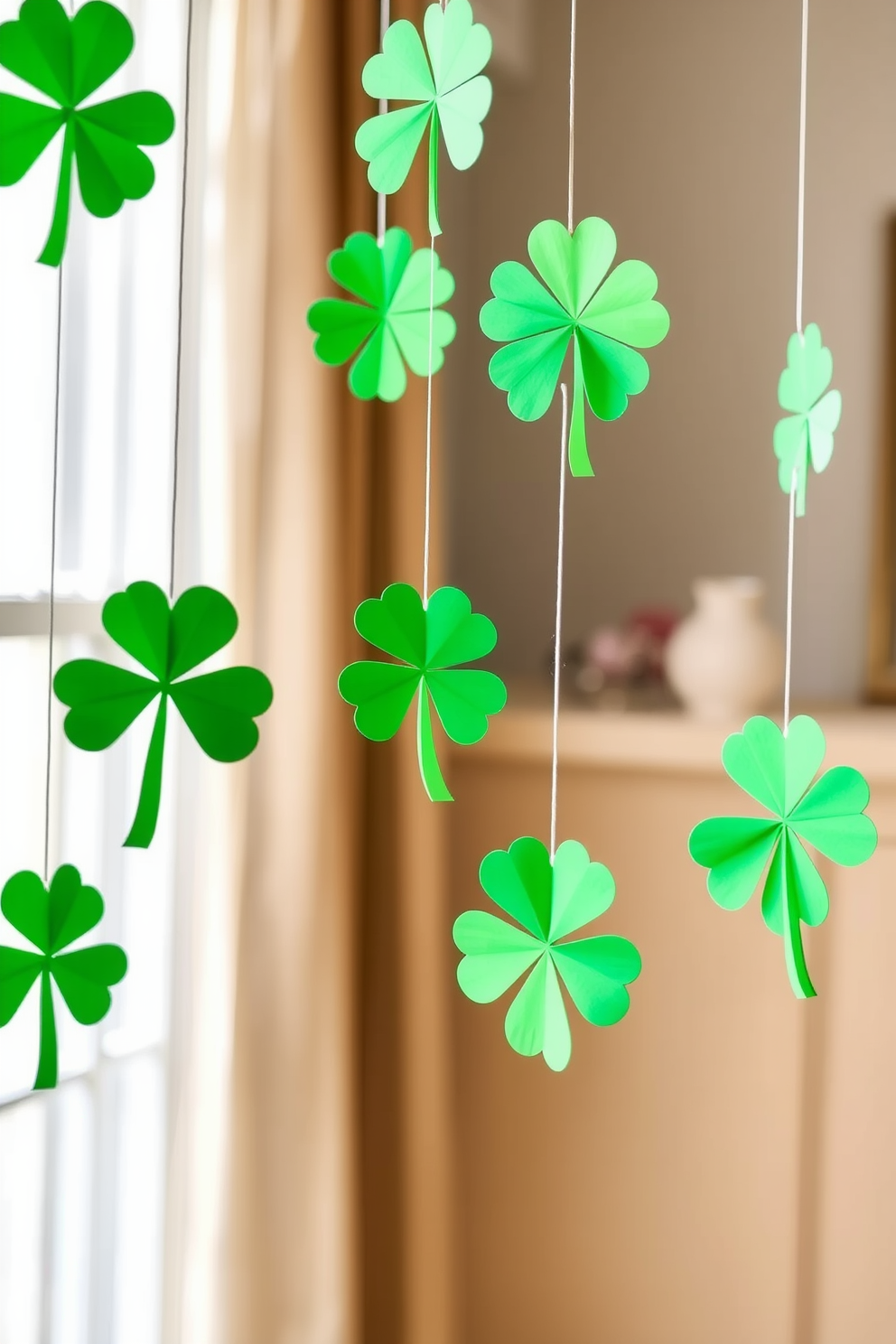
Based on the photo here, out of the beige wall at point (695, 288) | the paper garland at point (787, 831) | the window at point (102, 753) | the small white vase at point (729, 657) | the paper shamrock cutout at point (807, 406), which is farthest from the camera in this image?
the beige wall at point (695, 288)

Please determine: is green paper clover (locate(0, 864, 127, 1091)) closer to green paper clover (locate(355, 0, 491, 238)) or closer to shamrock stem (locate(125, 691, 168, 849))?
shamrock stem (locate(125, 691, 168, 849))

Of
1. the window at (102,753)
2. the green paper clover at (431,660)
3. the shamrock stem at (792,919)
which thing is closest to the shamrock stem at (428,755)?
the green paper clover at (431,660)

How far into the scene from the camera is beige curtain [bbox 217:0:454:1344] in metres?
1.36

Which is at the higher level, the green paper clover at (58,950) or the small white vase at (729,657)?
the small white vase at (729,657)

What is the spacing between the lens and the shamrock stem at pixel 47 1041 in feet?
1.49

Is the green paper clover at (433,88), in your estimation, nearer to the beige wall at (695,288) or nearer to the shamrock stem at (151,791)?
the shamrock stem at (151,791)

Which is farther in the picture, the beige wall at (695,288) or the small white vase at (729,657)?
the beige wall at (695,288)

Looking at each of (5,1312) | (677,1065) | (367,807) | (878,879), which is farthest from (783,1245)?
(5,1312)

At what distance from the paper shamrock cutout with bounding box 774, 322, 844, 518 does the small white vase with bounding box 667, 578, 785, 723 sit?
1.06 metres

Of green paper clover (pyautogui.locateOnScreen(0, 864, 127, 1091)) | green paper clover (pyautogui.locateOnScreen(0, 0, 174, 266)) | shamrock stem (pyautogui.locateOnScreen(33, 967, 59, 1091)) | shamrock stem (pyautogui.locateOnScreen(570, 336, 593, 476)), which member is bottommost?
shamrock stem (pyautogui.locateOnScreen(33, 967, 59, 1091))

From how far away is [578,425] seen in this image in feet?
1.56

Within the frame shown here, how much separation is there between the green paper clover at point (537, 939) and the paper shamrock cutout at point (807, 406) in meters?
0.22

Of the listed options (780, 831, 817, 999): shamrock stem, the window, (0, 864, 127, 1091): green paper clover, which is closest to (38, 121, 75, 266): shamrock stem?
(0, 864, 127, 1091): green paper clover

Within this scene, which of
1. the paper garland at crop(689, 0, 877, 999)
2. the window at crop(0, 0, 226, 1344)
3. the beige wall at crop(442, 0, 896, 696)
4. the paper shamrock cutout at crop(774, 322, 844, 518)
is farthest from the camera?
the beige wall at crop(442, 0, 896, 696)
